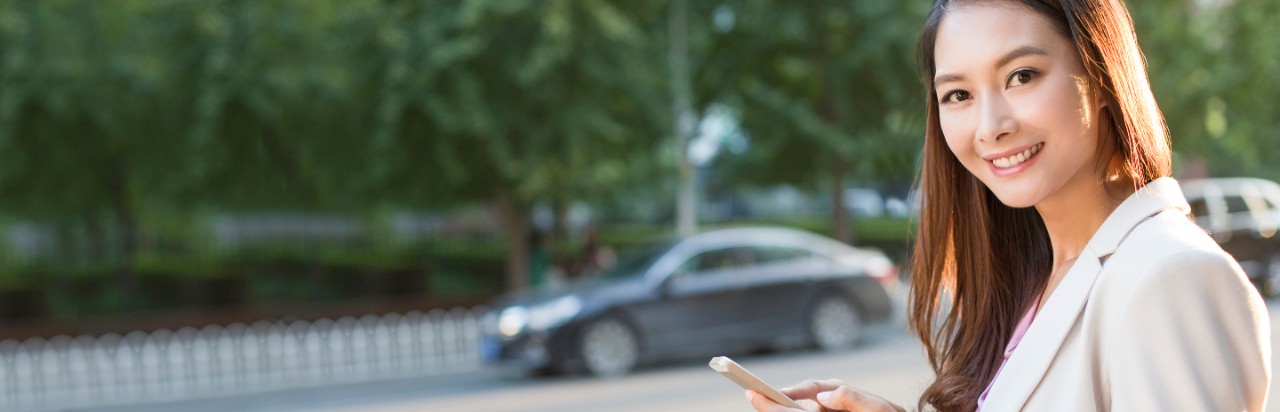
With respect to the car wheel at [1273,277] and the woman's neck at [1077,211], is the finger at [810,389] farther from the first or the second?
the car wheel at [1273,277]

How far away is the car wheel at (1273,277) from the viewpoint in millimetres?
15602

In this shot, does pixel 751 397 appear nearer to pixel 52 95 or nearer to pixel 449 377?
pixel 449 377

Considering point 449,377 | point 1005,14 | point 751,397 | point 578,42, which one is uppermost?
point 578,42

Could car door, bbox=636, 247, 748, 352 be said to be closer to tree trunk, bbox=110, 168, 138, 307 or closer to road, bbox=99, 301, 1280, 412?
road, bbox=99, 301, 1280, 412

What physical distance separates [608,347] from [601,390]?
36.9 inches

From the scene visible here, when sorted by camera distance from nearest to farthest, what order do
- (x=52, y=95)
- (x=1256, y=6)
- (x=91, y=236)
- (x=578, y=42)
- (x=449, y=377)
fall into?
(x=449, y=377) < (x=578, y=42) < (x=52, y=95) < (x=1256, y=6) < (x=91, y=236)

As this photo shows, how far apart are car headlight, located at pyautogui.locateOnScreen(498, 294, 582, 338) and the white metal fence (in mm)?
1572

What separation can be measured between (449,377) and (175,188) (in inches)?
226

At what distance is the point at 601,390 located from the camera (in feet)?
33.9

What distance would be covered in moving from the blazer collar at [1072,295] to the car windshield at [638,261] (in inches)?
409

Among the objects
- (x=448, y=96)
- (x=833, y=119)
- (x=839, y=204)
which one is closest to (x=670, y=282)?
(x=448, y=96)

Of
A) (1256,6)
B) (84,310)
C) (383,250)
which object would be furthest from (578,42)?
(1256,6)

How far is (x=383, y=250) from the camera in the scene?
2023 centimetres

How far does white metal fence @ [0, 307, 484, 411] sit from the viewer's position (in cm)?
1109
